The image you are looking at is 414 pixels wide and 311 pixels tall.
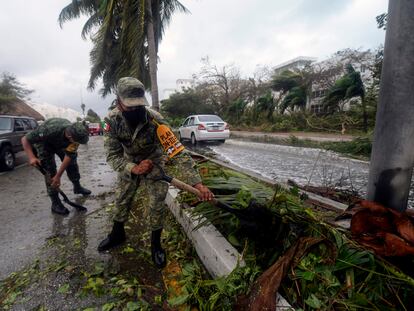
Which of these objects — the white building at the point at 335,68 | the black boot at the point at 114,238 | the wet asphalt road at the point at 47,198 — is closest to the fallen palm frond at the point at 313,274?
the black boot at the point at 114,238

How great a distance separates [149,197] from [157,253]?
0.54m

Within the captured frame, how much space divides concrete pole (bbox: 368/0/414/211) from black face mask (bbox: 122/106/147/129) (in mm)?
1856

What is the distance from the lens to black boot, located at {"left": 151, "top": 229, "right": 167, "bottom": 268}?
91.3 inches

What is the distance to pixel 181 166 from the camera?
2279mm

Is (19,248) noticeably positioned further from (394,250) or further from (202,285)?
(394,250)

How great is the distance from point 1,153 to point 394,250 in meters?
9.28

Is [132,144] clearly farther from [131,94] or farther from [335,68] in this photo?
[335,68]

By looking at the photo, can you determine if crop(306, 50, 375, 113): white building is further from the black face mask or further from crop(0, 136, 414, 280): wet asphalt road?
the black face mask

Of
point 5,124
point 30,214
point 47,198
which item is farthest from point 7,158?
point 30,214

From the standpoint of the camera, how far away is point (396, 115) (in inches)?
62.8

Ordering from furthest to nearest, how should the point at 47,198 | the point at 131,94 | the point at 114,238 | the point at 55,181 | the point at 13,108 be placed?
the point at 13,108, the point at 47,198, the point at 55,181, the point at 114,238, the point at 131,94

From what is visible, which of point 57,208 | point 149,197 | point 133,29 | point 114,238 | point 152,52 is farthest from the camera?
point 152,52

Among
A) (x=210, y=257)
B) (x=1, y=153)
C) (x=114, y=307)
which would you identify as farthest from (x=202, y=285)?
Result: (x=1, y=153)

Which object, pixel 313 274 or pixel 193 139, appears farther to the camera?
pixel 193 139
